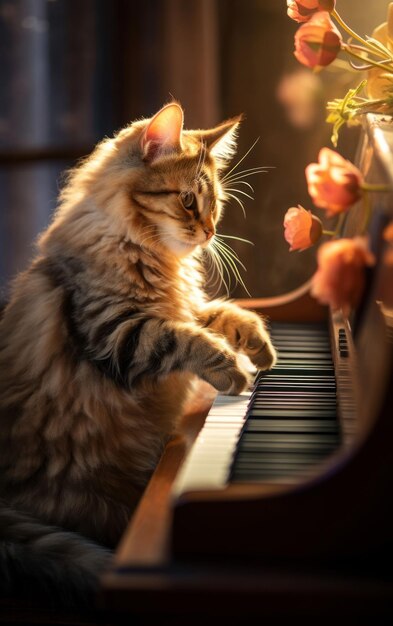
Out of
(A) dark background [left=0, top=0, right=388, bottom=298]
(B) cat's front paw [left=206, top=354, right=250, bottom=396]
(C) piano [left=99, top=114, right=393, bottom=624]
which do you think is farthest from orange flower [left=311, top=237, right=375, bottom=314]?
(A) dark background [left=0, top=0, right=388, bottom=298]

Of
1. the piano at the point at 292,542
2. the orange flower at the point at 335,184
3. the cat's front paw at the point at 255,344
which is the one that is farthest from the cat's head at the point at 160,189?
the piano at the point at 292,542

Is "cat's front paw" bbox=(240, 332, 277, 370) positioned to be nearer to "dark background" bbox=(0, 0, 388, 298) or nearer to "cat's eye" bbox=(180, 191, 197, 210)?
"cat's eye" bbox=(180, 191, 197, 210)

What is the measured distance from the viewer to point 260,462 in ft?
3.52

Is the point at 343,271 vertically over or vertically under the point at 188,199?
over

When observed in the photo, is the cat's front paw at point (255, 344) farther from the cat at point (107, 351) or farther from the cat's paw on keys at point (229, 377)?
the cat's paw on keys at point (229, 377)

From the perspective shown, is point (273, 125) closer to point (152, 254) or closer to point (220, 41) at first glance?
point (220, 41)

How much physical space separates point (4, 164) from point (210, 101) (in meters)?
0.72

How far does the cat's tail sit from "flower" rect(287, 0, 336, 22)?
99 centimetres

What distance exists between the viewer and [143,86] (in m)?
2.69

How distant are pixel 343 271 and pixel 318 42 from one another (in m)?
0.51

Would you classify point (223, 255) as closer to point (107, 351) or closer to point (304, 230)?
point (107, 351)

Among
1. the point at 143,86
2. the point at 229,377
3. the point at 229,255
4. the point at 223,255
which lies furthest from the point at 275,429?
the point at 143,86

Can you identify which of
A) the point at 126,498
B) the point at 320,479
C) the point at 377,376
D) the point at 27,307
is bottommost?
the point at 126,498

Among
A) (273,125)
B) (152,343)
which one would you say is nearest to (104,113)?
(273,125)
